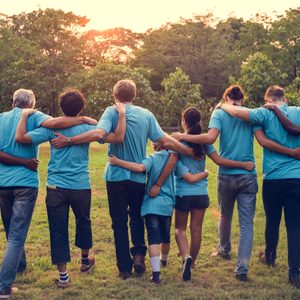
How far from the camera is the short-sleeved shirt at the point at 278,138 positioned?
17.1ft

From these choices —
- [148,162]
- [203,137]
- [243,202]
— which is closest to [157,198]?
[148,162]

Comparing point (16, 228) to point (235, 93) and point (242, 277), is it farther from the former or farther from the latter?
point (235, 93)

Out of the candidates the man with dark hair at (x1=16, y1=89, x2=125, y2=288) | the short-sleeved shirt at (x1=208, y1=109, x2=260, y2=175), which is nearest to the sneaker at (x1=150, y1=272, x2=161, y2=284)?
the man with dark hair at (x1=16, y1=89, x2=125, y2=288)

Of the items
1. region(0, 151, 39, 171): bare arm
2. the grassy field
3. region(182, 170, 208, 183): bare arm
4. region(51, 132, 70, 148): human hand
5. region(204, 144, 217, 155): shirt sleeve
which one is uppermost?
region(51, 132, 70, 148): human hand

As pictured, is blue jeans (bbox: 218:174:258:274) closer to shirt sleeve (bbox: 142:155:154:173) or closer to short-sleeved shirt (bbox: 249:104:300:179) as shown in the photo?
short-sleeved shirt (bbox: 249:104:300:179)

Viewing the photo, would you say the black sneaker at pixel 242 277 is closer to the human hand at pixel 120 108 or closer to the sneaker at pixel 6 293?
the human hand at pixel 120 108

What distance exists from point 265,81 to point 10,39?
19359mm

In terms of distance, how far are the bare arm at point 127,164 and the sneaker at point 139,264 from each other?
0.94 meters

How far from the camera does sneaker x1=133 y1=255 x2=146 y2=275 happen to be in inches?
211

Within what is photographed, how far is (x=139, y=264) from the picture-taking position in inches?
213

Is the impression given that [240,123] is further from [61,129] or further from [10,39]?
[10,39]

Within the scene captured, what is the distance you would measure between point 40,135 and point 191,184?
163cm

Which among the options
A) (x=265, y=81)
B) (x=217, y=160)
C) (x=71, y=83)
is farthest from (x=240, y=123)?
(x=265, y=81)

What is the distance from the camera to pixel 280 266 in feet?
19.0
